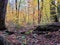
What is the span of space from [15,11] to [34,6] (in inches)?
151

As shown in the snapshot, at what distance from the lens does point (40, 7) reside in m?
28.8

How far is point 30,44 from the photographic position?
7402 millimetres

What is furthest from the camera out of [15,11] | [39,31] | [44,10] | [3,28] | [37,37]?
[15,11]

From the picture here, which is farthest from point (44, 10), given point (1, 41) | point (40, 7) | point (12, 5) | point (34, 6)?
point (1, 41)

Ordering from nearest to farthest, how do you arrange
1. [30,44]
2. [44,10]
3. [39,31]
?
[30,44]
[39,31]
[44,10]

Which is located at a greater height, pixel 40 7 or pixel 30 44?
pixel 40 7

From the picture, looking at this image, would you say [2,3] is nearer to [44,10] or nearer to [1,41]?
[1,41]

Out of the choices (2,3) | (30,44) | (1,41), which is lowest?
(30,44)

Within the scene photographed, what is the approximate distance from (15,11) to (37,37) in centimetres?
2306

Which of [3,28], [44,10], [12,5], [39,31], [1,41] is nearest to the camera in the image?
[1,41]

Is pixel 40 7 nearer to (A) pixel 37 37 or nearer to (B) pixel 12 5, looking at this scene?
(B) pixel 12 5

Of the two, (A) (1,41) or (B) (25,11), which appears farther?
(B) (25,11)

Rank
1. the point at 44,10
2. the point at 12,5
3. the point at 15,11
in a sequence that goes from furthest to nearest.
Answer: the point at 12,5, the point at 15,11, the point at 44,10

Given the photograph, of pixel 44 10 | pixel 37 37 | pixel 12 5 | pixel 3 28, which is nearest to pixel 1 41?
pixel 37 37
